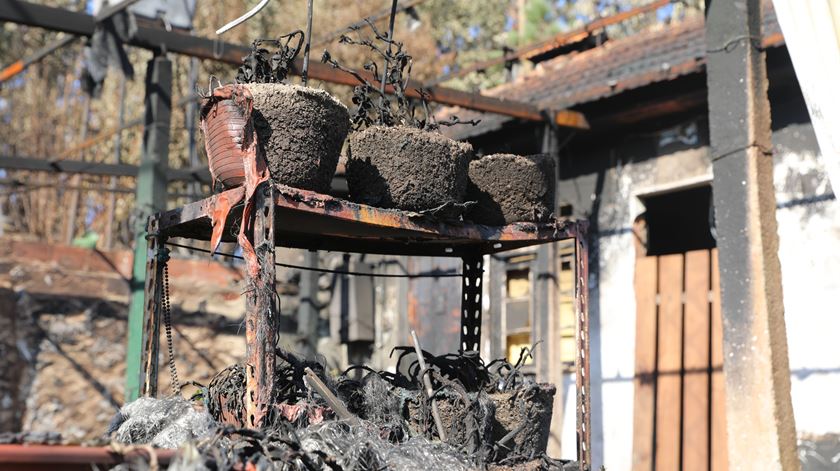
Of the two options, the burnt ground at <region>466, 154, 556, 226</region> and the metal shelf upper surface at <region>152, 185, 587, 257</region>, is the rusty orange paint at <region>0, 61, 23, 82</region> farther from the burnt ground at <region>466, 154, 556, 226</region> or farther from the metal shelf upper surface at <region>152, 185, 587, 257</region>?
the burnt ground at <region>466, 154, 556, 226</region>

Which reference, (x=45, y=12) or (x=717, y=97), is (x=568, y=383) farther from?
(x=45, y=12)

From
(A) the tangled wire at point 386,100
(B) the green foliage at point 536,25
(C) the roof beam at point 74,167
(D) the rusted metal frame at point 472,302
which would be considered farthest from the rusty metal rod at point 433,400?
(B) the green foliage at point 536,25

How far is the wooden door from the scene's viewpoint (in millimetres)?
7402

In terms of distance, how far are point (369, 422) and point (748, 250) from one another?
2.71 m

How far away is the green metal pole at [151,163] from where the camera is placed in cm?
798

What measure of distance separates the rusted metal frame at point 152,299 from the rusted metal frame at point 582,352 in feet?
6.71

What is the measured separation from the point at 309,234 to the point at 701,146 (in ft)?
14.7

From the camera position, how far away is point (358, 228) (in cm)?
432

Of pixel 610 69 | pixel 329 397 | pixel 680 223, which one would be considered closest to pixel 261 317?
pixel 329 397

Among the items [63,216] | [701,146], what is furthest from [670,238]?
[63,216]

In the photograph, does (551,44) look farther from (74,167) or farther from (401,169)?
(401,169)

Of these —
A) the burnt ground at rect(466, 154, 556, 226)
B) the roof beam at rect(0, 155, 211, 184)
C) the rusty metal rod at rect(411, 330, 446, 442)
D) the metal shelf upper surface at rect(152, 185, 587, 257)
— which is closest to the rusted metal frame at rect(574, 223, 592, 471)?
the metal shelf upper surface at rect(152, 185, 587, 257)

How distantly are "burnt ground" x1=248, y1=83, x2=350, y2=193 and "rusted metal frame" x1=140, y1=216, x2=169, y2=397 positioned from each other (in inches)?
39.6

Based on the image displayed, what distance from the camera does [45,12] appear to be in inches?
285
